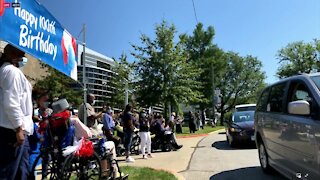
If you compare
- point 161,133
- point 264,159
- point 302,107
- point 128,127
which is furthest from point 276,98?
point 161,133

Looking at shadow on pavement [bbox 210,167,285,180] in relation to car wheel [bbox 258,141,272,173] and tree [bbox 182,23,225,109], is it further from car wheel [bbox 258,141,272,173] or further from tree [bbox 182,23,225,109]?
tree [bbox 182,23,225,109]

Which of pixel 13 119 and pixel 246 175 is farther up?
pixel 13 119

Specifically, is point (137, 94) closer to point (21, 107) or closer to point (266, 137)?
point (266, 137)

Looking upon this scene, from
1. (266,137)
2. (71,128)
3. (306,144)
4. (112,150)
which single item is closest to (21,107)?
(71,128)

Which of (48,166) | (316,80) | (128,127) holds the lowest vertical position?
(48,166)

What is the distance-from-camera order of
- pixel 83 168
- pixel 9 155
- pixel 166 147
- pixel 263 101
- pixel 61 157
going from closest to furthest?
pixel 9 155 < pixel 61 157 < pixel 83 168 < pixel 263 101 < pixel 166 147

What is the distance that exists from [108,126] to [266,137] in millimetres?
5566

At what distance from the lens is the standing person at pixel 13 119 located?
14.0ft

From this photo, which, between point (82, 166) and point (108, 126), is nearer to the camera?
point (82, 166)

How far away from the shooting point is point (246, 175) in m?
8.93

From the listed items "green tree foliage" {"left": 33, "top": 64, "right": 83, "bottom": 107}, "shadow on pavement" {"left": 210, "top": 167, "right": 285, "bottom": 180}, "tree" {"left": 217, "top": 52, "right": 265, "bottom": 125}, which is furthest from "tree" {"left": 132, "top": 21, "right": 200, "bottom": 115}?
"tree" {"left": 217, "top": 52, "right": 265, "bottom": 125}

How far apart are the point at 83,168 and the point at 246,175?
3.98m

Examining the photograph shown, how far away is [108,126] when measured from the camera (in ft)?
40.2

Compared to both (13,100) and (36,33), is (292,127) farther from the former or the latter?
(13,100)
